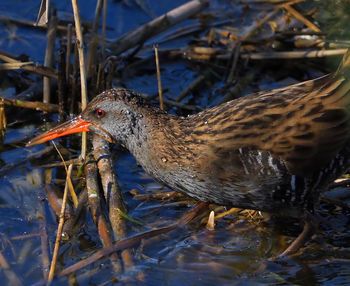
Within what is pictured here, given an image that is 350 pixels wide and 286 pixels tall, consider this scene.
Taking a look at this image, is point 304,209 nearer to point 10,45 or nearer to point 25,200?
A: point 25,200

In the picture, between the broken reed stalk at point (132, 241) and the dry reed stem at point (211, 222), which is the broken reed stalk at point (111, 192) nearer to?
the broken reed stalk at point (132, 241)

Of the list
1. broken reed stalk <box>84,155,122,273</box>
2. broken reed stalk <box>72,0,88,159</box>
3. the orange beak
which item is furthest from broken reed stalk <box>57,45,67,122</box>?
the orange beak

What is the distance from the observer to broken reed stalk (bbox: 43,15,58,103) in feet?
17.3

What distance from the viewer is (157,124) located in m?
4.06

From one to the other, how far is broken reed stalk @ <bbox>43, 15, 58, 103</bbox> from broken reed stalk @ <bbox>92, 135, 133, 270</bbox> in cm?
71

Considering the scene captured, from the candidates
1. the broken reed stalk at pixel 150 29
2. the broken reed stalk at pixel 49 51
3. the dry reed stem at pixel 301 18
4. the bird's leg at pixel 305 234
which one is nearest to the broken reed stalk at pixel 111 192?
the broken reed stalk at pixel 49 51

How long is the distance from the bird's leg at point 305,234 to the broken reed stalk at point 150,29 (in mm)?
2485

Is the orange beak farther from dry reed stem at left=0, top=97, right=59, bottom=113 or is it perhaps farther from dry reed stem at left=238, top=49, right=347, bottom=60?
dry reed stem at left=238, top=49, right=347, bottom=60

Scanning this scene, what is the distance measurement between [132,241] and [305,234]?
1055mm

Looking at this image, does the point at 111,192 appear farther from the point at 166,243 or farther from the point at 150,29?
the point at 150,29

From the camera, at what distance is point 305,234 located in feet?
13.6

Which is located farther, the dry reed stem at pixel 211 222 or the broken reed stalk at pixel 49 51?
the broken reed stalk at pixel 49 51

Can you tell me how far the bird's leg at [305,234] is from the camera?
162 inches

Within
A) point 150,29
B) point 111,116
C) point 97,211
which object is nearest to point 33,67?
point 150,29
